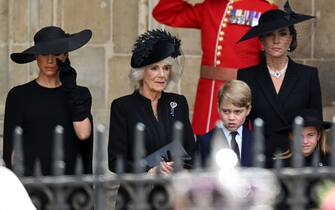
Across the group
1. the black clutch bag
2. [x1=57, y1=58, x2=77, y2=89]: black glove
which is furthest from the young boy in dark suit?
[x1=57, y1=58, x2=77, y2=89]: black glove

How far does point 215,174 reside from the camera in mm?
4688

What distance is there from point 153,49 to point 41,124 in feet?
2.33

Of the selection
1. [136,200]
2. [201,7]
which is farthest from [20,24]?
[136,200]

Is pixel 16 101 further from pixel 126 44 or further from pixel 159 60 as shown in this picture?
pixel 126 44

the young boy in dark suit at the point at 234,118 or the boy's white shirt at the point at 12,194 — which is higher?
the young boy in dark suit at the point at 234,118

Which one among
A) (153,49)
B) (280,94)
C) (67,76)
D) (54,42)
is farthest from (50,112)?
(280,94)

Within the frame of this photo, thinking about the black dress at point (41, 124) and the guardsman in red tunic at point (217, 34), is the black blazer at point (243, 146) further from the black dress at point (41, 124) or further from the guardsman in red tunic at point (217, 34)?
the guardsman in red tunic at point (217, 34)

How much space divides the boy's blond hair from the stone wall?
7.86ft

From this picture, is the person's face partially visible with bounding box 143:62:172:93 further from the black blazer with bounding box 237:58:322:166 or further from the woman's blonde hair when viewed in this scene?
the black blazer with bounding box 237:58:322:166

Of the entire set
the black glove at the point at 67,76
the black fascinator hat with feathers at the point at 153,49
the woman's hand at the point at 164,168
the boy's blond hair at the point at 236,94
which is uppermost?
the black fascinator hat with feathers at the point at 153,49

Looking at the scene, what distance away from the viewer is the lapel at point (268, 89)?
293 inches

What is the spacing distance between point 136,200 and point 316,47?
4.74 metres

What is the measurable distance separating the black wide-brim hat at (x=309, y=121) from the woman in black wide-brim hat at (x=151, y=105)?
1.63 ft

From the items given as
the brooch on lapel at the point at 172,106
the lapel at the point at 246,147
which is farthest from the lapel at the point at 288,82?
the brooch on lapel at the point at 172,106
